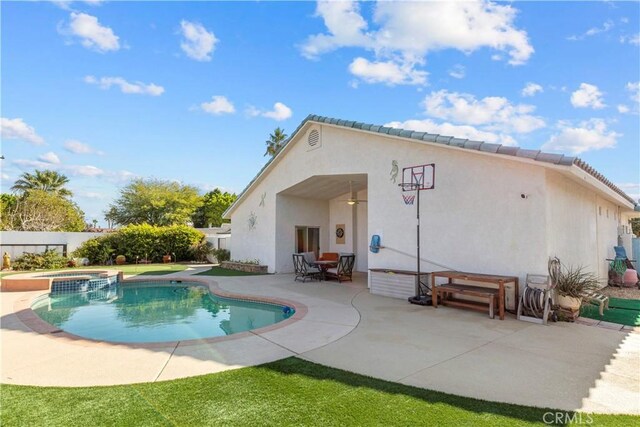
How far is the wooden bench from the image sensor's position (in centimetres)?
775

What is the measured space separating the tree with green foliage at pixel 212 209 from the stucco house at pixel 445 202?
1201 inches

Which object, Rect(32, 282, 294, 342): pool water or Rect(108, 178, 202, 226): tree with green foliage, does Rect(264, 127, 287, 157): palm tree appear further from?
Rect(32, 282, 294, 342): pool water

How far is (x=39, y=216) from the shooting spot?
83.1 ft

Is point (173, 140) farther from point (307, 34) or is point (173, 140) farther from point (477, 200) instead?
point (477, 200)

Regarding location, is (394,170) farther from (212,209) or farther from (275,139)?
(212,209)

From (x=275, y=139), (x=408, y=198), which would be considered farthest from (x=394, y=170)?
(x=275, y=139)

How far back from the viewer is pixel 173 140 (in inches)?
837

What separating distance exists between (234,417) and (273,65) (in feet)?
47.8

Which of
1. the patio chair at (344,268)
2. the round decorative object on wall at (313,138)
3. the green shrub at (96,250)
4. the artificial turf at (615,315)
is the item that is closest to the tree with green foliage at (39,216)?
the green shrub at (96,250)

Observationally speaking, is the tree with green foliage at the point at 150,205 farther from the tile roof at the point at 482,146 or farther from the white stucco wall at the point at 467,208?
the tile roof at the point at 482,146

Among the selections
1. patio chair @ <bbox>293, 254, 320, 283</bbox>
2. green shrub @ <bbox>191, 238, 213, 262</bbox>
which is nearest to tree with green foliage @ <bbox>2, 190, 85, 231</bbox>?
green shrub @ <bbox>191, 238, 213, 262</bbox>

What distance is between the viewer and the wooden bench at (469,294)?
775 centimetres

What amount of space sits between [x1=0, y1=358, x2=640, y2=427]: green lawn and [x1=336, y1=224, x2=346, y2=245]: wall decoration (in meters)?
13.4

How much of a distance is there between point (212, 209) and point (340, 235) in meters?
32.9
